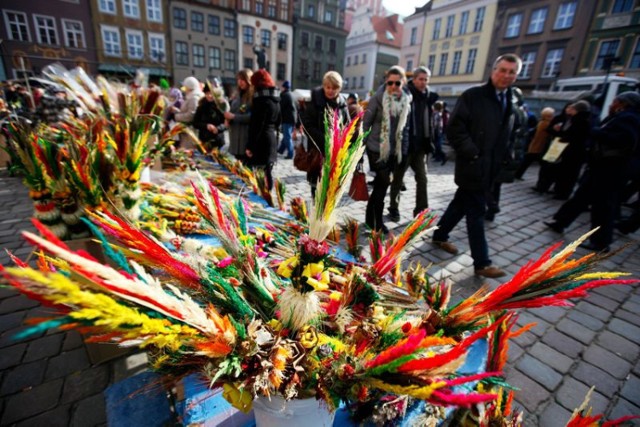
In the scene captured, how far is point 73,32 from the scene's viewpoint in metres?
23.2

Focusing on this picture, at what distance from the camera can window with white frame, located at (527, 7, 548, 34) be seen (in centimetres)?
2366

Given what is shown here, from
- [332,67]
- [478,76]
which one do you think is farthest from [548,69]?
[332,67]

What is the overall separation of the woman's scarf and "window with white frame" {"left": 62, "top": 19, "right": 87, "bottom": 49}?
29699 millimetres

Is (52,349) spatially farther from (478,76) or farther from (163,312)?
(478,76)

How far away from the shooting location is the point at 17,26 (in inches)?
853

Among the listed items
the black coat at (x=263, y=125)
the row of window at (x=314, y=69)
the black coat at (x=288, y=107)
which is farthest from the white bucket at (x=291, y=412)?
the row of window at (x=314, y=69)

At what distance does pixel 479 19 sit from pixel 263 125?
31.9m

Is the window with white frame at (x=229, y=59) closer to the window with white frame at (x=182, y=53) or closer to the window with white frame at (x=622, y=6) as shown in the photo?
the window with white frame at (x=182, y=53)

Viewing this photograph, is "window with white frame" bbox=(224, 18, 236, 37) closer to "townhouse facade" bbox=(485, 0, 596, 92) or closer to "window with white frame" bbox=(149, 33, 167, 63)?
"window with white frame" bbox=(149, 33, 167, 63)

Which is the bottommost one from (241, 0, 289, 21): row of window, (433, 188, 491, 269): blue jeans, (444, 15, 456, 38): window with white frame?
(433, 188, 491, 269): blue jeans

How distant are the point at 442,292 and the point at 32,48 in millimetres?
31714

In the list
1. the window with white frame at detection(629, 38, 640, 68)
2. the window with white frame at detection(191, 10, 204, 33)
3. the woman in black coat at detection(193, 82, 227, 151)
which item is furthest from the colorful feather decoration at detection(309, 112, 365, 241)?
the window with white frame at detection(191, 10, 204, 33)

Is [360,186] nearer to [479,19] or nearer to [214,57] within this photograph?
[214,57]

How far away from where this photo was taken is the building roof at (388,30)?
3981 centimetres
